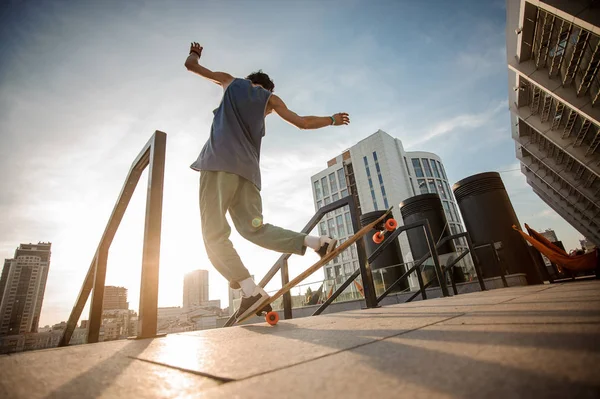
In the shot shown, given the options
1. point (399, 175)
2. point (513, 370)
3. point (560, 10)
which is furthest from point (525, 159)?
point (513, 370)

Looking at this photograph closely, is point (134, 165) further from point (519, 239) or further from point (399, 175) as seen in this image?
point (399, 175)

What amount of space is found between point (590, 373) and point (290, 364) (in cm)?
48

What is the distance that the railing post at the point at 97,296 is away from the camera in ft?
6.29

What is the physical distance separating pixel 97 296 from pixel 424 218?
30.5ft

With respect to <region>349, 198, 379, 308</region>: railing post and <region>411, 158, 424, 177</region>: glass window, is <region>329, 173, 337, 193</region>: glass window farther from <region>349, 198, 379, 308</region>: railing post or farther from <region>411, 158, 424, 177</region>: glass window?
<region>349, 198, 379, 308</region>: railing post

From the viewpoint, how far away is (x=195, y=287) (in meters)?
83.7

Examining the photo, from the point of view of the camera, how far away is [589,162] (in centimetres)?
1221

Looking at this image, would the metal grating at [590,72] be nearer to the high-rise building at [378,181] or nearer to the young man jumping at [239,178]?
the young man jumping at [239,178]

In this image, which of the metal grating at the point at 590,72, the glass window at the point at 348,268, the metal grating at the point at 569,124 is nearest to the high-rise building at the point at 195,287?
the glass window at the point at 348,268

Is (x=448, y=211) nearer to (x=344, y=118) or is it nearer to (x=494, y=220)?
(x=494, y=220)

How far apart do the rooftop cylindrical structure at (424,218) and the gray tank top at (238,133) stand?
24.7 ft

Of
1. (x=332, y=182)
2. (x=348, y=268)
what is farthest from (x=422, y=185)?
(x=348, y=268)

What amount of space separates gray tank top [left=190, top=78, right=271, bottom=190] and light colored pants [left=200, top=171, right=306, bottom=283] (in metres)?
0.09

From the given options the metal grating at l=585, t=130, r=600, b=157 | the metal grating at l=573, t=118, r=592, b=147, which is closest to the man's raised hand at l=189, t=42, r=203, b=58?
the metal grating at l=573, t=118, r=592, b=147
